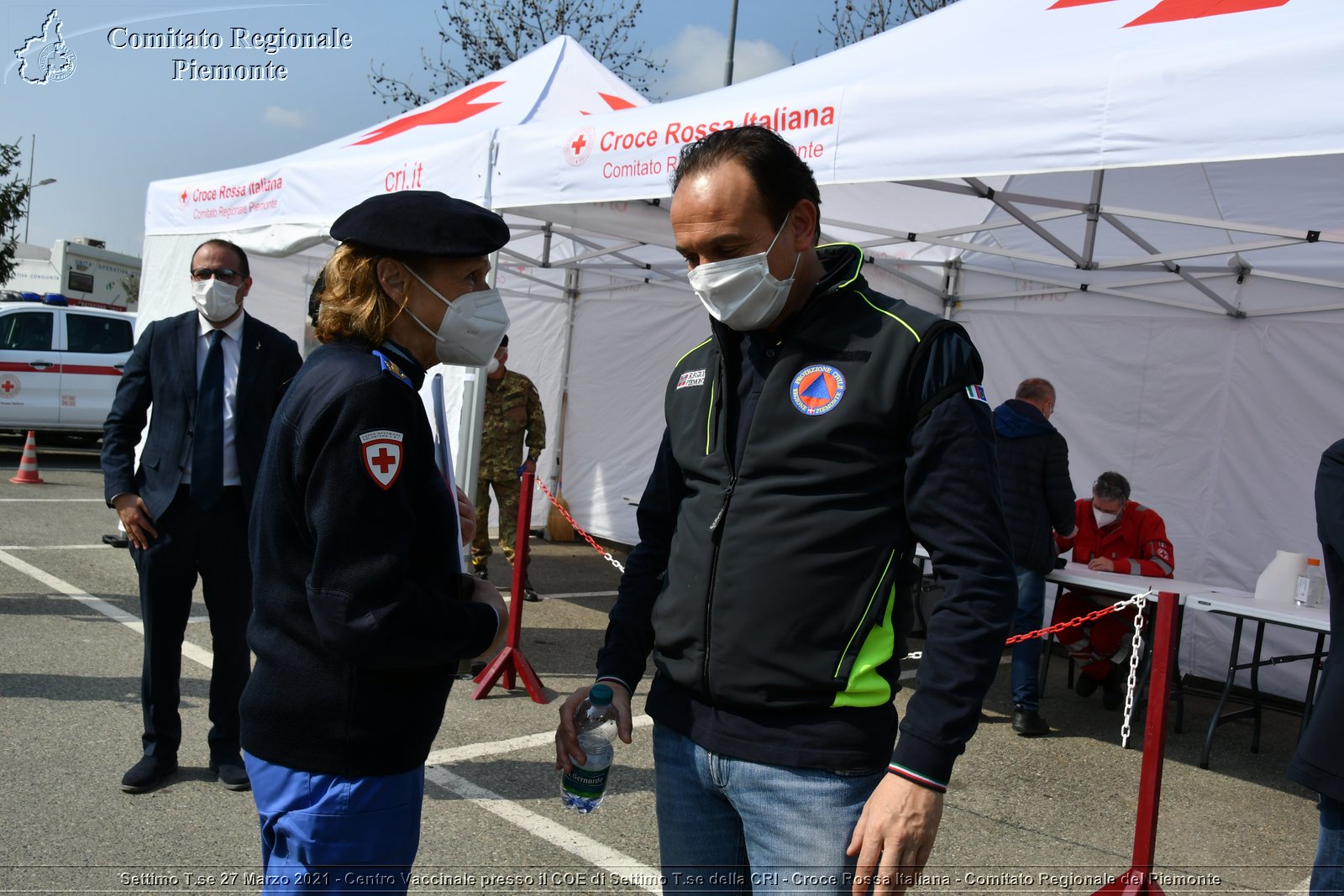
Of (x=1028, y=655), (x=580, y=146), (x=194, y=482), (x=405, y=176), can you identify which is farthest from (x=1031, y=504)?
(x=194, y=482)

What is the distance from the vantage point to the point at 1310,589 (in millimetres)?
6156

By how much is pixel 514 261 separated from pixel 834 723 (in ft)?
31.7

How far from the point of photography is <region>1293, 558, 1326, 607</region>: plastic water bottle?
6145mm

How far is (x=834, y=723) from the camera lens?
5.43 feet

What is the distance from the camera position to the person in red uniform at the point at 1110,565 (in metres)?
7.07

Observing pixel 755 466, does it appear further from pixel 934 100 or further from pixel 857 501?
pixel 934 100

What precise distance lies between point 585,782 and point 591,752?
56 mm

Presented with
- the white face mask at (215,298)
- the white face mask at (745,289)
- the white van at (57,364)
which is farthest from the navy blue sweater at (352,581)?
the white van at (57,364)

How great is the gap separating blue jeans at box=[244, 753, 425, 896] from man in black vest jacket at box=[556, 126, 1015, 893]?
0.47 m

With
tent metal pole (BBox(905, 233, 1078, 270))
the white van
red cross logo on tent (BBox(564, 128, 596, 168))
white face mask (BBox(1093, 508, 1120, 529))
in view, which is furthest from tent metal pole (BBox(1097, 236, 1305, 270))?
the white van

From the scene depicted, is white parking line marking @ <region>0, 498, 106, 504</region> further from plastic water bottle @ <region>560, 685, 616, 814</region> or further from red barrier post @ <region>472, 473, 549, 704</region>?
plastic water bottle @ <region>560, 685, 616, 814</region>

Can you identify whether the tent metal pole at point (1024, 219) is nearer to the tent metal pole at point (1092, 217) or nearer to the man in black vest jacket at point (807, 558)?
the tent metal pole at point (1092, 217)

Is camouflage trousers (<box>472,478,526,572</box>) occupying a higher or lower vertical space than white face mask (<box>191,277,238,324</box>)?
lower

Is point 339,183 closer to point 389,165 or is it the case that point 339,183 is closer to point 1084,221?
point 389,165
